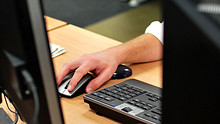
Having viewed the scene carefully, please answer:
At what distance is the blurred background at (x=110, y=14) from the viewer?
3.48 m

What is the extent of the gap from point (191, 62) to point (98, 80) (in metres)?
0.63

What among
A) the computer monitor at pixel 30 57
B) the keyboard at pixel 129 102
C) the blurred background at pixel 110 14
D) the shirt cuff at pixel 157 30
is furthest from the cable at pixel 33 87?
the blurred background at pixel 110 14

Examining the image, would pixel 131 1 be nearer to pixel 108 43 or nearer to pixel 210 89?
pixel 108 43

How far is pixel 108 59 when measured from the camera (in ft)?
3.52

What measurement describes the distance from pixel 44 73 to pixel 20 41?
6cm

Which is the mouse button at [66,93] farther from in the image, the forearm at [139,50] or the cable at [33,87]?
the cable at [33,87]

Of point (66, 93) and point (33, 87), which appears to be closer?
point (33, 87)

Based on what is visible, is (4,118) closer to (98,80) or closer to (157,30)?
(98,80)

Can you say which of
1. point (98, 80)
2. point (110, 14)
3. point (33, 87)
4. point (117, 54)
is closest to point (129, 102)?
point (98, 80)

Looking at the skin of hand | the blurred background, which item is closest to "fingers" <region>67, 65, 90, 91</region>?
the skin of hand

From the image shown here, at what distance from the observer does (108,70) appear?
1.05 meters

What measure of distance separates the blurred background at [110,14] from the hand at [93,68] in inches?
86.1

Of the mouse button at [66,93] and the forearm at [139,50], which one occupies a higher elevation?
the forearm at [139,50]

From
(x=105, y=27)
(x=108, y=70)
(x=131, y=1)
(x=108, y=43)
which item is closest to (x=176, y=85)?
(x=108, y=70)
